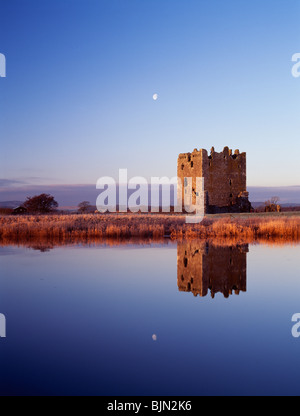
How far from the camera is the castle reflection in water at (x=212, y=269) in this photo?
24.1 ft

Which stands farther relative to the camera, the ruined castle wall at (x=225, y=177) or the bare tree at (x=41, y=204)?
the bare tree at (x=41, y=204)

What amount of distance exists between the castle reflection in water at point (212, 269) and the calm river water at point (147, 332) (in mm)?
43

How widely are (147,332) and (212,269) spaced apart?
15.5 ft

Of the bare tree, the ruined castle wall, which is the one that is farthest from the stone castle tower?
the bare tree

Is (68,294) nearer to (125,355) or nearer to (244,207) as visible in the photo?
(125,355)

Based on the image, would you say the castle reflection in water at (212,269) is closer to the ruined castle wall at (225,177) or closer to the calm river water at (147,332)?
the calm river water at (147,332)

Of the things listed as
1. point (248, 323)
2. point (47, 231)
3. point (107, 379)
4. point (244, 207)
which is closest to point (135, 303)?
point (248, 323)

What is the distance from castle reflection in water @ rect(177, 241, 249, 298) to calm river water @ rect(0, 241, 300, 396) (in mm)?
43

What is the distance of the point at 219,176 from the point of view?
134ft

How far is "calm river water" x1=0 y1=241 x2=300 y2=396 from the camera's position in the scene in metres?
3.53

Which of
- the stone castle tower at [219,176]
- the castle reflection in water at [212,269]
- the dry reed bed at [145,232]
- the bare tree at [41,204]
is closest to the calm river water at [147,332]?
the castle reflection in water at [212,269]

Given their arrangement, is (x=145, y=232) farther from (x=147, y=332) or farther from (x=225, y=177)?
(x=225, y=177)

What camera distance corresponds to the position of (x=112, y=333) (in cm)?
482
